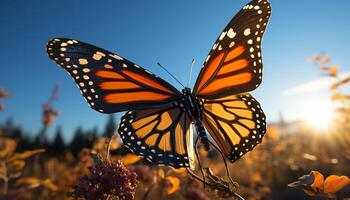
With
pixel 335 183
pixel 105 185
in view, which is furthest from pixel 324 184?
pixel 105 185

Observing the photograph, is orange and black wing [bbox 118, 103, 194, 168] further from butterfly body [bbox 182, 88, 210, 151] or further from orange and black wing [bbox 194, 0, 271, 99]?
orange and black wing [bbox 194, 0, 271, 99]

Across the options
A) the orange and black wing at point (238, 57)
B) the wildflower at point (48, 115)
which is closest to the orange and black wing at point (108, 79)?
the orange and black wing at point (238, 57)

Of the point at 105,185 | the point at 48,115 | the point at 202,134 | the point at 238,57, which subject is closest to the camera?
the point at 105,185

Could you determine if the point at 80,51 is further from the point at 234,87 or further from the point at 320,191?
the point at 320,191

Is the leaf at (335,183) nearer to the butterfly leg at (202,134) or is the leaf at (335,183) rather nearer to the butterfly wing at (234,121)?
the butterfly leg at (202,134)

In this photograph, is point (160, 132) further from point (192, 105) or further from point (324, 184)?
point (324, 184)

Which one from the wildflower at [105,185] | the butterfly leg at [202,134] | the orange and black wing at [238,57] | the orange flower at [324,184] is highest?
the orange and black wing at [238,57]

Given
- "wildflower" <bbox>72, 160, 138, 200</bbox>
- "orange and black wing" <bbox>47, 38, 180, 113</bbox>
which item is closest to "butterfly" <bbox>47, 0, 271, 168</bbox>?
"orange and black wing" <bbox>47, 38, 180, 113</bbox>
